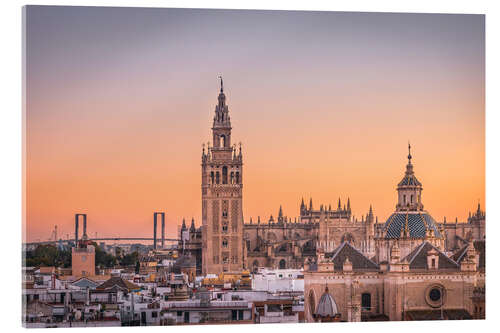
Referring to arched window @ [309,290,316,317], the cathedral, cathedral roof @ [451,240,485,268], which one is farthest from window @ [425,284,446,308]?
arched window @ [309,290,316,317]

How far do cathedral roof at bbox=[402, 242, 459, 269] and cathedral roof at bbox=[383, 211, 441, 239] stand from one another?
3.59 ft

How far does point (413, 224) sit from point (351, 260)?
1.85 m

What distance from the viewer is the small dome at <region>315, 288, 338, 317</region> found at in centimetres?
2235

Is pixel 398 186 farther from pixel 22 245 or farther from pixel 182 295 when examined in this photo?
pixel 22 245

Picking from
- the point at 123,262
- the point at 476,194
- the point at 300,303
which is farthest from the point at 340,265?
the point at 123,262

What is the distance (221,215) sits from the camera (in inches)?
1524

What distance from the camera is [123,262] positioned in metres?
32.5

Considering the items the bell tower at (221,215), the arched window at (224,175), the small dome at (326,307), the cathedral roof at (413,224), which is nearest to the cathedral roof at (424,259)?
the cathedral roof at (413,224)

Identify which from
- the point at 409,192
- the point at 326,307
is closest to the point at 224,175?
the point at 409,192

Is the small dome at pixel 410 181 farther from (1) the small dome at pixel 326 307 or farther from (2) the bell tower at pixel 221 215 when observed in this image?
(2) the bell tower at pixel 221 215

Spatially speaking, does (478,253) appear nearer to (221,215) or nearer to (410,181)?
(410,181)

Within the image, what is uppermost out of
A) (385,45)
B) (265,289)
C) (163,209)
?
(385,45)

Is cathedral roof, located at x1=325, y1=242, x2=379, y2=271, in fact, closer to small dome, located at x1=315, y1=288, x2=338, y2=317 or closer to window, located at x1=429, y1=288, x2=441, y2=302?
small dome, located at x1=315, y1=288, x2=338, y2=317

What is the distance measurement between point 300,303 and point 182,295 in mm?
2379
